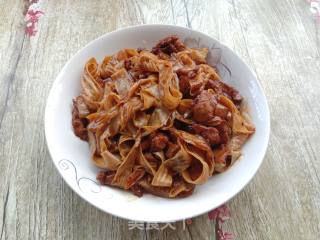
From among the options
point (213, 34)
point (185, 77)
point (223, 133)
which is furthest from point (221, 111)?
point (213, 34)

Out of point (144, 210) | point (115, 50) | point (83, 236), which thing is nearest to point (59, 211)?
point (83, 236)

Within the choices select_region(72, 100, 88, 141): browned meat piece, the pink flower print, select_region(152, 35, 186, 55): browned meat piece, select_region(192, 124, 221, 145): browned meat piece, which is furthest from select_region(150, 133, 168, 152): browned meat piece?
the pink flower print

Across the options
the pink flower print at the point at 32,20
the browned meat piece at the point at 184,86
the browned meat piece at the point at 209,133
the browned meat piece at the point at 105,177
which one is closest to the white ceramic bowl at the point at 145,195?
the browned meat piece at the point at 105,177

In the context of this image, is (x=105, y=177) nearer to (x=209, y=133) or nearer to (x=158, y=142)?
(x=158, y=142)

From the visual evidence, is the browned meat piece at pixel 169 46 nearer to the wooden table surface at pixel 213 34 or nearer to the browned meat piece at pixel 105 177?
the wooden table surface at pixel 213 34

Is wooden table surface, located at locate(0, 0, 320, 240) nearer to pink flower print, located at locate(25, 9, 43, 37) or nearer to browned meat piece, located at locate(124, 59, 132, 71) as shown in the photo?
pink flower print, located at locate(25, 9, 43, 37)
